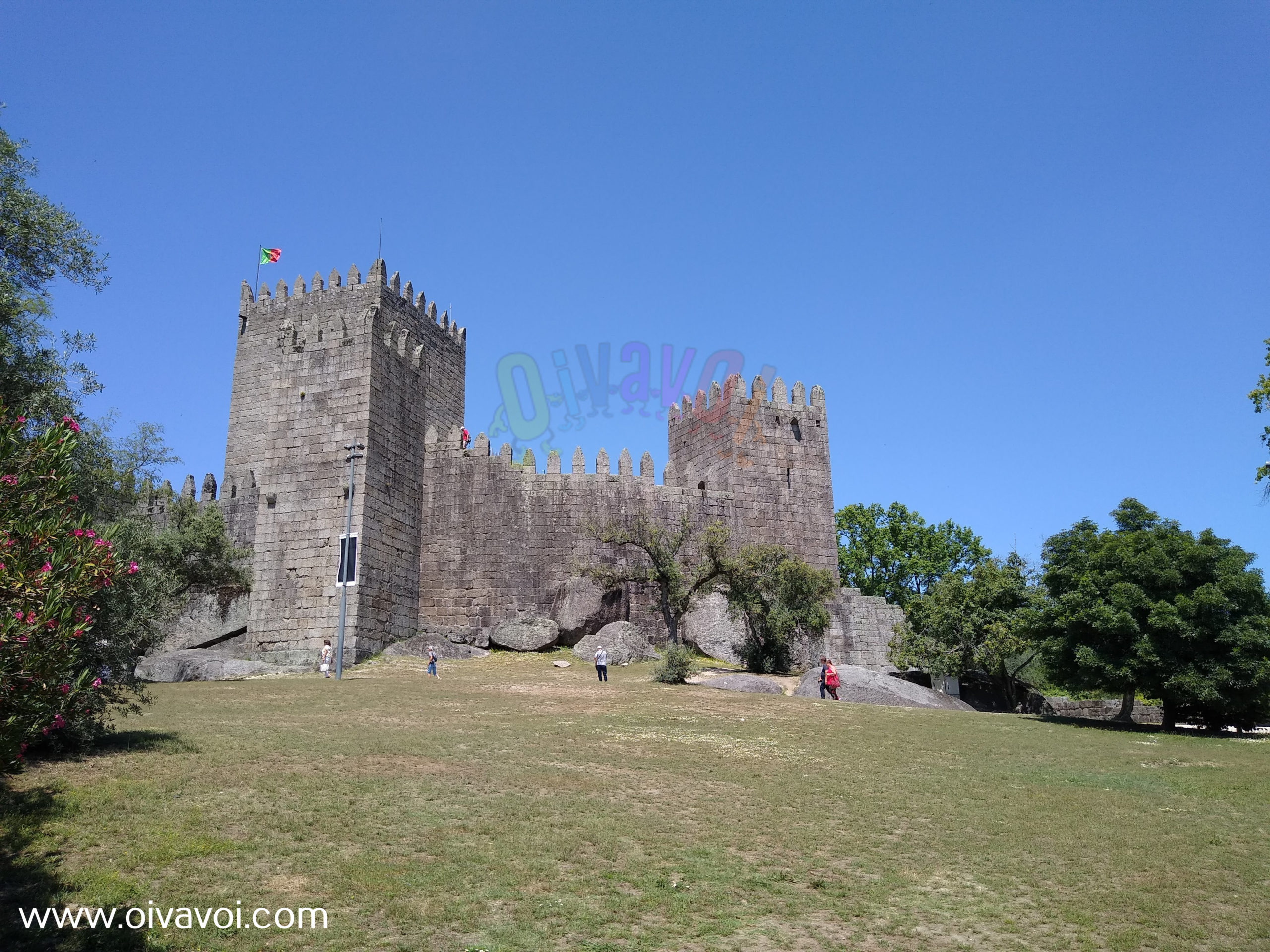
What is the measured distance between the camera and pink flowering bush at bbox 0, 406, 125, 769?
773 centimetres

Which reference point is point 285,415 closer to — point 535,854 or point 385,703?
point 385,703

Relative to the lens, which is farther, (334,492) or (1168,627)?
(334,492)

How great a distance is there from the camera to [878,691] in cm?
2878

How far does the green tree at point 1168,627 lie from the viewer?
22.1 meters

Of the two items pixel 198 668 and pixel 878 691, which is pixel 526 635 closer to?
pixel 198 668

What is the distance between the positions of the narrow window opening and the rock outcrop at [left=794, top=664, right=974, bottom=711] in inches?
548

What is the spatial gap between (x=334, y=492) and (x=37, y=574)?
942 inches

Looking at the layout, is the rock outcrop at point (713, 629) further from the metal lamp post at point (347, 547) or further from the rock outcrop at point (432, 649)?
the metal lamp post at point (347, 547)

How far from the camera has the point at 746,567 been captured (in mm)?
31016

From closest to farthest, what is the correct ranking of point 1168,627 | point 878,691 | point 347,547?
point 1168,627 < point 878,691 < point 347,547

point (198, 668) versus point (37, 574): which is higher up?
point (37, 574)

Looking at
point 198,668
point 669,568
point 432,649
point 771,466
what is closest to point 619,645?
point 669,568

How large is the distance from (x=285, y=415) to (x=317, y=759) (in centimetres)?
2104

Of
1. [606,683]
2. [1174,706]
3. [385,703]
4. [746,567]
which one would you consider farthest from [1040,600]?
[385,703]
